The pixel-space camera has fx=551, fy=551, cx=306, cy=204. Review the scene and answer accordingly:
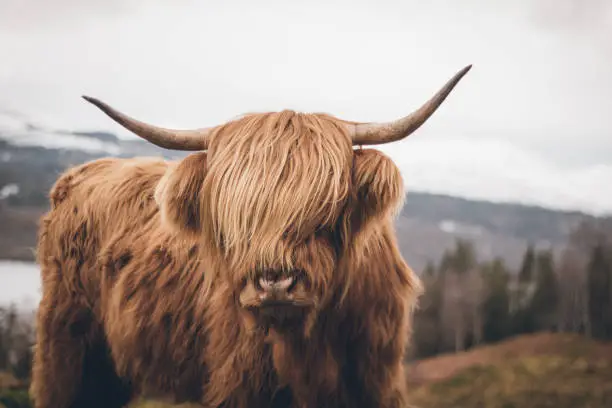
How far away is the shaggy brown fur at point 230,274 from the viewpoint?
200 cm

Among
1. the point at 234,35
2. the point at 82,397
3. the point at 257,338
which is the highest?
the point at 234,35

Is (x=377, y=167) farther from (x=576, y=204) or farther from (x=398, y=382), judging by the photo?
(x=576, y=204)

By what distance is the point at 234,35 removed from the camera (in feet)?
13.4

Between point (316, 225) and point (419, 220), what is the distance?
2.36 meters

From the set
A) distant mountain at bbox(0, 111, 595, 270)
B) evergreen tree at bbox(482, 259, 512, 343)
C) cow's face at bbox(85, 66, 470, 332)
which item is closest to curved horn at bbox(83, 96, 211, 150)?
cow's face at bbox(85, 66, 470, 332)

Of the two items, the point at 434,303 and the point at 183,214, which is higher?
the point at 183,214

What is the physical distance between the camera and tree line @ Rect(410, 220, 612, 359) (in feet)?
11.5

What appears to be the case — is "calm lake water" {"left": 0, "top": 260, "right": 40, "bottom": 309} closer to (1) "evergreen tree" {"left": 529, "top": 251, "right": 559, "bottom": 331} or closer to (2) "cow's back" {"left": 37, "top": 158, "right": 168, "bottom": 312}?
A: (2) "cow's back" {"left": 37, "top": 158, "right": 168, "bottom": 312}

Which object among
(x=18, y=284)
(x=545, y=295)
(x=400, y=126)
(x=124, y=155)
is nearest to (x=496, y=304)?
(x=545, y=295)

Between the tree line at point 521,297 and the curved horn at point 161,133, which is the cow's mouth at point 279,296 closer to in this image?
the curved horn at point 161,133

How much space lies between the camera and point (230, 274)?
2074 millimetres

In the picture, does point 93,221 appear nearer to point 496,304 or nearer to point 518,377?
point 496,304

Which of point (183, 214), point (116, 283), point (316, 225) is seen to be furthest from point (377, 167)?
point (116, 283)

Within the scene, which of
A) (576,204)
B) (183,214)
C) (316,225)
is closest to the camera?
(316,225)
